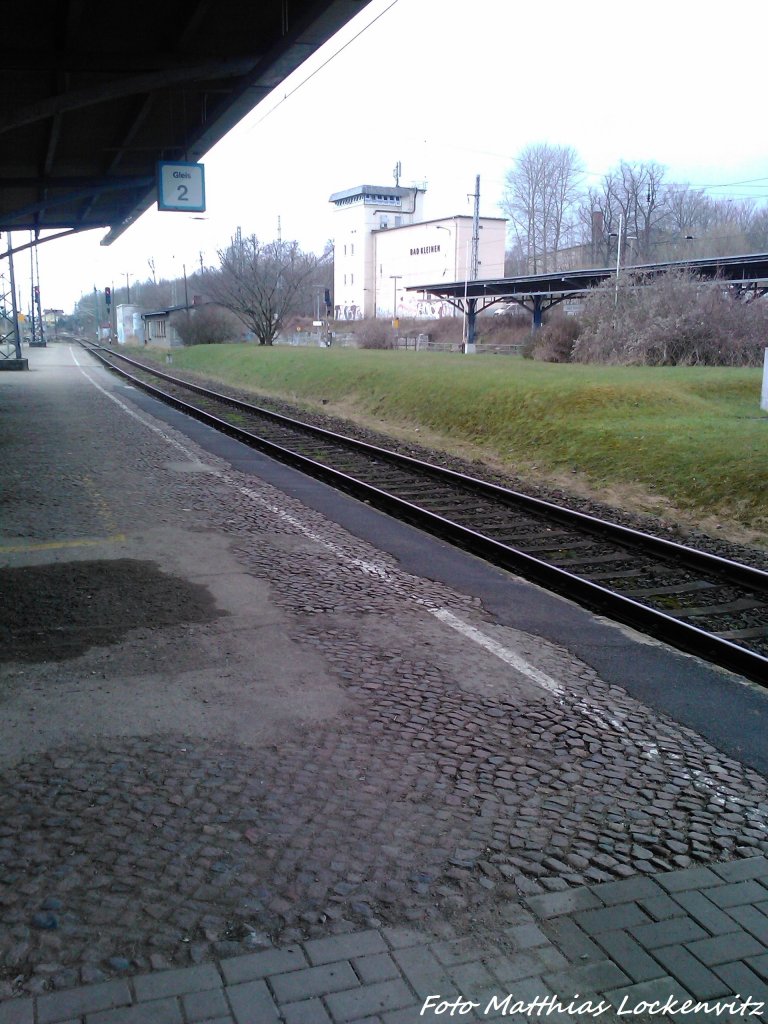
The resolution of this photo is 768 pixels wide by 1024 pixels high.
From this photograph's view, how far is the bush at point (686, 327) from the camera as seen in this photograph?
1068 inches

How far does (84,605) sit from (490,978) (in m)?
4.79

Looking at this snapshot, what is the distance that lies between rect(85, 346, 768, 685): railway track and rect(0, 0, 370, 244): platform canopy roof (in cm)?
634

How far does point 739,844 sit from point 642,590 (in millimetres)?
4268

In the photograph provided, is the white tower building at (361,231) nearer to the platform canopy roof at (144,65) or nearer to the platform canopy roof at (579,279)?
the platform canopy roof at (579,279)

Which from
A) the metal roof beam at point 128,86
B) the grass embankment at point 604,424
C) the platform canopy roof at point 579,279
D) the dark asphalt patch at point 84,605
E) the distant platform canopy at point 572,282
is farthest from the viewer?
the platform canopy roof at point 579,279

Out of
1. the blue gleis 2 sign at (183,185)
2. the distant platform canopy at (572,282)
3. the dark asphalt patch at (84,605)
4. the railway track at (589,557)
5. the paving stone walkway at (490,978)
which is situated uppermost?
the blue gleis 2 sign at (183,185)

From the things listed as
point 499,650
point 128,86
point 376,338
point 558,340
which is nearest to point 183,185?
point 128,86

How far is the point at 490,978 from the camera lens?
115 inches

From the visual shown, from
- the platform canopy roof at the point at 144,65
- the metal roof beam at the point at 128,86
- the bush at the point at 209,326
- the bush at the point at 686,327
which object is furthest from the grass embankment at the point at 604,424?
the bush at the point at 209,326

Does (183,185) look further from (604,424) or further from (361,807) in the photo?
(361,807)

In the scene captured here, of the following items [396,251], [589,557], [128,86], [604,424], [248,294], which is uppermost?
[396,251]

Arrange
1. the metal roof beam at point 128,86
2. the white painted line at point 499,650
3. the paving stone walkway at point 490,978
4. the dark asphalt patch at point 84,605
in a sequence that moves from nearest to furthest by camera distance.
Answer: the paving stone walkway at point 490,978, the white painted line at point 499,650, the dark asphalt patch at point 84,605, the metal roof beam at point 128,86

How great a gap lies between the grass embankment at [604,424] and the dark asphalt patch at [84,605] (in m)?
7.07

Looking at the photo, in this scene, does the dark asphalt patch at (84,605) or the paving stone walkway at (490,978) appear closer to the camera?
the paving stone walkway at (490,978)
